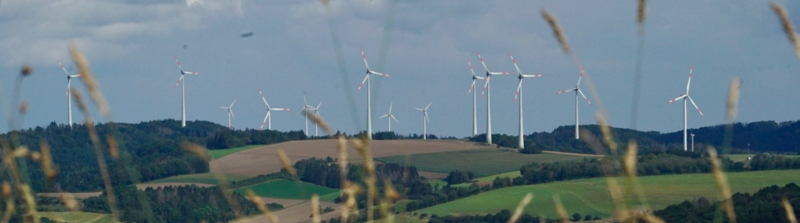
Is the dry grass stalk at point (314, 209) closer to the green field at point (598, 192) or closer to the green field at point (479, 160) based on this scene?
the green field at point (598, 192)

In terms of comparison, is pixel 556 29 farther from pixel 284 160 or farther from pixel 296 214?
pixel 296 214

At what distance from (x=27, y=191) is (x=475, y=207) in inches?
2940

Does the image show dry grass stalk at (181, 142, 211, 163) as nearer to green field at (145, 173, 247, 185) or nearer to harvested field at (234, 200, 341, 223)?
harvested field at (234, 200, 341, 223)

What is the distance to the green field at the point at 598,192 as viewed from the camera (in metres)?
69.9

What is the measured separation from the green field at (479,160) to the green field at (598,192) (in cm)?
2420

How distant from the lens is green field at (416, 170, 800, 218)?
69.9m

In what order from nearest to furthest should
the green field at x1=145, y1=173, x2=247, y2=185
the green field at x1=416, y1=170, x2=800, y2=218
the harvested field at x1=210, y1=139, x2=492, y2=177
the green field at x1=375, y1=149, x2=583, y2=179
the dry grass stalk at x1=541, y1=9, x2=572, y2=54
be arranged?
the dry grass stalk at x1=541, y1=9, x2=572, y2=54, the green field at x1=416, y1=170, x2=800, y2=218, the green field at x1=145, y1=173, x2=247, y2=185, the harvested field at x1=210, y1=139, x2=492, y2=177, the green field at x1=375, y1=149, x2=583, y2=179

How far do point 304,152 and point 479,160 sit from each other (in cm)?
2105

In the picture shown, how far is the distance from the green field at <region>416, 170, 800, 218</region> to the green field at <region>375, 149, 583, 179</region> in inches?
953

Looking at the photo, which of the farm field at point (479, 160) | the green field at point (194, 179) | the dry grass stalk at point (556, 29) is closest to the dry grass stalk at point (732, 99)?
the dry grass stalk at point (556, 29)

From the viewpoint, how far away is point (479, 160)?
417ft

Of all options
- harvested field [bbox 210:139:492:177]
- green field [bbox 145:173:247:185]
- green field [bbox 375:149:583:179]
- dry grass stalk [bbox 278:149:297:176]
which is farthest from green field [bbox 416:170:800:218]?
dry grass stalk [bbox 278:149:297:176]

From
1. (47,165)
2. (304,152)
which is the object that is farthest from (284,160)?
(304,152)

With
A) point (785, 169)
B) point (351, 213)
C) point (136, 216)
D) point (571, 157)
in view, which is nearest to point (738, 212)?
point (136, 216)
